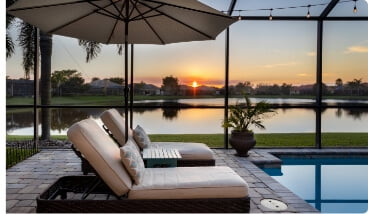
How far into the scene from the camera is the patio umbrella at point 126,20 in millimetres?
3611

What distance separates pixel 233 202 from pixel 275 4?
7.20 m

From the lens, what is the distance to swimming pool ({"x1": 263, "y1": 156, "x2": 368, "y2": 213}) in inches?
200

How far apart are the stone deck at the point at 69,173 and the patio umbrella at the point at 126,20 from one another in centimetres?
156

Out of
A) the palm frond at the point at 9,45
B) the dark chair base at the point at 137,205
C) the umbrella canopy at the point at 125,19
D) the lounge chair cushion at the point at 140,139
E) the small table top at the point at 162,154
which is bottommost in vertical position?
the dark chair base at the point at 137,205

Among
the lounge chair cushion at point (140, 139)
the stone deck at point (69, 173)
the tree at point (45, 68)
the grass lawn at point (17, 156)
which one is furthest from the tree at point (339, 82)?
the grass lawn at point (17, 156)

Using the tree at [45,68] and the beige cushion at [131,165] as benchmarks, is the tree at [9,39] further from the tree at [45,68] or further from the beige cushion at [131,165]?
the beige cushion at [131,165]

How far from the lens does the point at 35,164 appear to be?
600 centimetres

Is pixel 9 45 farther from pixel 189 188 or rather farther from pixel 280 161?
pixel 189 188

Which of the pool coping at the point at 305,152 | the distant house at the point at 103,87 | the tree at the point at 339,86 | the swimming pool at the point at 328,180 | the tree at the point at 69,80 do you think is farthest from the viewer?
the tree at the point at 69,80

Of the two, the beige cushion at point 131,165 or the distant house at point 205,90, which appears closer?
the beige cushion at point 131,165

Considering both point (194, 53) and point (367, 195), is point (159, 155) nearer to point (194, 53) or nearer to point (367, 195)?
point (367, 195)

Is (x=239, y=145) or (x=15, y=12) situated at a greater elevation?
(x=15, y=12)

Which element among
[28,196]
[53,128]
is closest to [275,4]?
[28,196]

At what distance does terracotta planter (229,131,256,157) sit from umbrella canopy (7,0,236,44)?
9.04 ft
